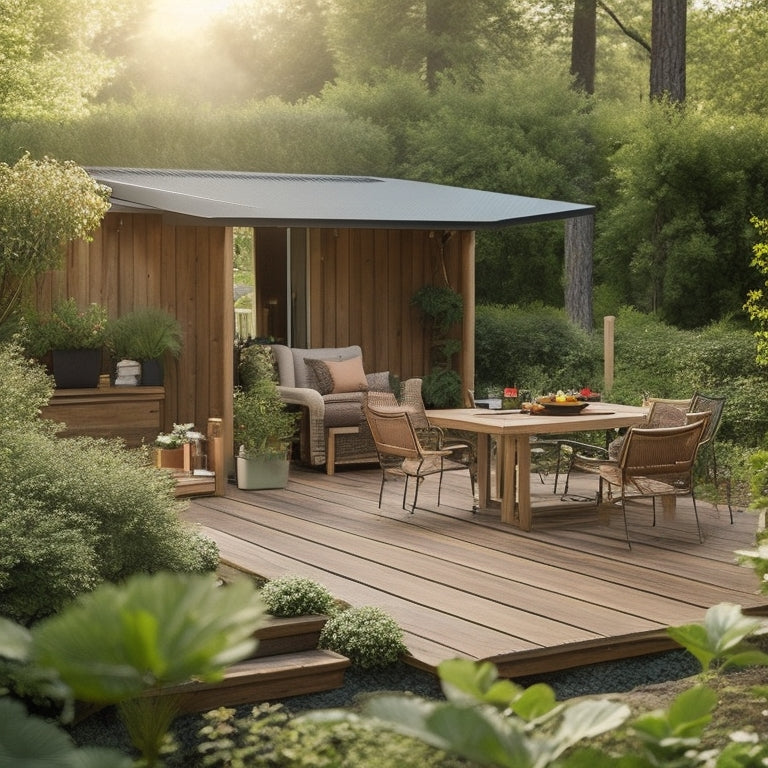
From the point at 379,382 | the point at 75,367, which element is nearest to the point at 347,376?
the point at 379,382

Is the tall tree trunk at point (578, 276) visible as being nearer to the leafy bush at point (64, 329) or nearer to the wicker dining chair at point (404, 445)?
the leafy bush at point (64, 329)

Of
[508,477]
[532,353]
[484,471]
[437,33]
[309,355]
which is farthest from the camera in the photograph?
[437,33]

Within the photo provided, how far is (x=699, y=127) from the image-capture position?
14.9 metres

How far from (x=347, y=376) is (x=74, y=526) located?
18.4ft

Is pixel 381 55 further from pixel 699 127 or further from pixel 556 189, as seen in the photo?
pixel 699 127

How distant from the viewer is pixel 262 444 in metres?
9.27

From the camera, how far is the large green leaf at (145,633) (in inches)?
27.7

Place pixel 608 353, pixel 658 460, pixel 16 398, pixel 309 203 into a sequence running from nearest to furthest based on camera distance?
pixel 16 398
pixel 658 460
pixel 309 203
pixel 608 353

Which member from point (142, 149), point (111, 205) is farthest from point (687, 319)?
point (111, 205)

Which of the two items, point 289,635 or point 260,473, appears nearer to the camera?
point 289,635

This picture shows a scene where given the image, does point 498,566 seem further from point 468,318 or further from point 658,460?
point 468,318

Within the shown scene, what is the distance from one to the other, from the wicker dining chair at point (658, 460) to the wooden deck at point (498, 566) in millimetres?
330

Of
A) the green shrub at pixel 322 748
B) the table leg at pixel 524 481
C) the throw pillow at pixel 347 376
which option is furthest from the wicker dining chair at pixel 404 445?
the green shrub at pixel 322 748

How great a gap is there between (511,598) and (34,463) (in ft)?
7.46
